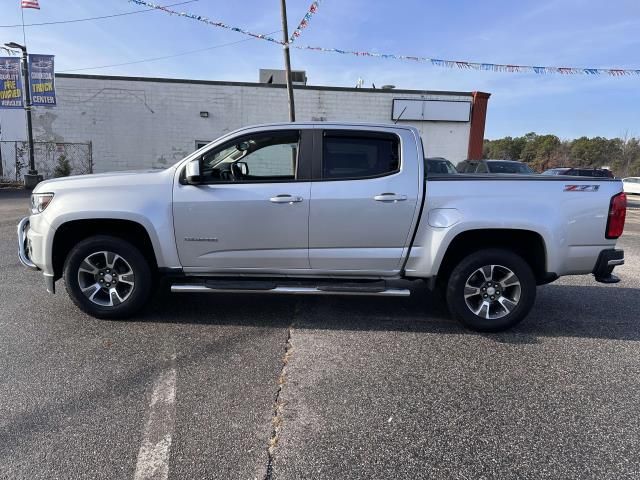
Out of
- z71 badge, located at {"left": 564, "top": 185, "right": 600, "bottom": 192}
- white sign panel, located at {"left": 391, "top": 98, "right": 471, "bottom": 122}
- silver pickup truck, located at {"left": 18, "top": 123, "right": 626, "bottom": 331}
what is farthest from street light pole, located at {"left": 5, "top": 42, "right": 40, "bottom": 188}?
z71 badge, located at {"left": 564, "top": 185, "right": 600, "bottom": 192}

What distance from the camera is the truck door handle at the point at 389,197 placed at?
4.24 m

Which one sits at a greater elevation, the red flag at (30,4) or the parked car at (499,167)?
the red flag at (30,4)

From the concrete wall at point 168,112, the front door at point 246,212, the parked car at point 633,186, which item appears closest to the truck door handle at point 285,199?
the front door at point 246,212

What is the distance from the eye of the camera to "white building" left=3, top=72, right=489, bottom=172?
21344mm

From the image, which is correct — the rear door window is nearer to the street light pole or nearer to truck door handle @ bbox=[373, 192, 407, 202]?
truck door handle @ bbox=[373, 192, 407, 202]

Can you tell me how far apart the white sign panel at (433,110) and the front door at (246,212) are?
19.0 metres

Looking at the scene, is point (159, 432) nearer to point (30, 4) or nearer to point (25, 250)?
point (25, 250)

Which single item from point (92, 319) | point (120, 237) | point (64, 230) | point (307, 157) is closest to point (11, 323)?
point (92, 319)

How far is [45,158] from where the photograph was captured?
21.6 metres

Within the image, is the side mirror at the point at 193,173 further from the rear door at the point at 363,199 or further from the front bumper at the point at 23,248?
the front bumper at the point at 23,248

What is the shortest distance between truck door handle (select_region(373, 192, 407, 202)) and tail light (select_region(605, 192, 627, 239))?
6.15 ft

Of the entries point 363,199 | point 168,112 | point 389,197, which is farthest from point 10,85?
point 389,197

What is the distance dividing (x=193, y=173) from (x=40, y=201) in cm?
158

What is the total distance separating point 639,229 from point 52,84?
847 inches
